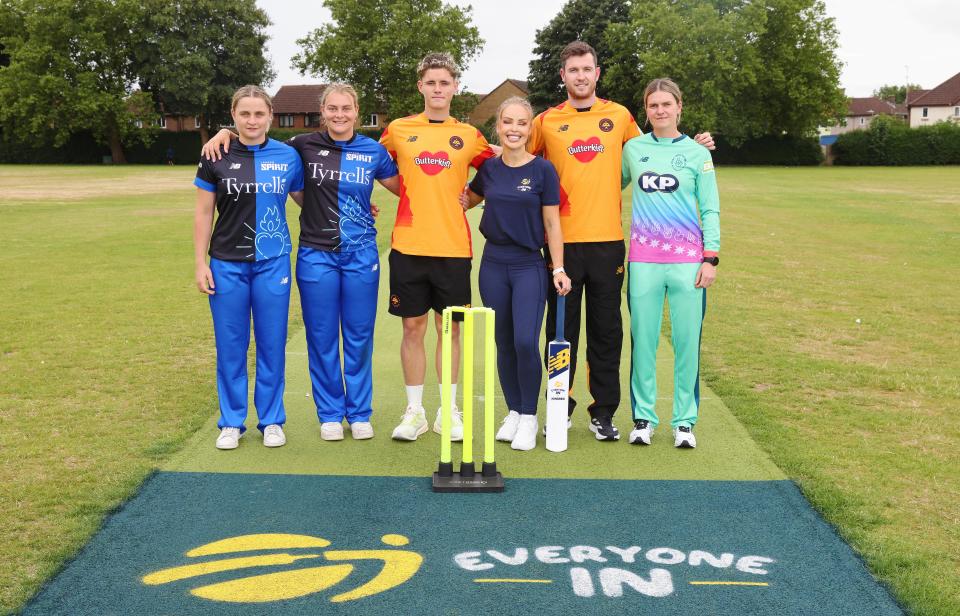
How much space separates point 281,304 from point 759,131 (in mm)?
56028

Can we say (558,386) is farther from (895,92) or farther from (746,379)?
(895,92)

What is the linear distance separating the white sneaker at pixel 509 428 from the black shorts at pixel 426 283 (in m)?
0.74

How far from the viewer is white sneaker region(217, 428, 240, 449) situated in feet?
16.3

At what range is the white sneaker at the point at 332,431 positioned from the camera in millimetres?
5172

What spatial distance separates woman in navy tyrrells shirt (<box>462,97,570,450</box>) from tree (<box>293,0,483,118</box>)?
53.4m

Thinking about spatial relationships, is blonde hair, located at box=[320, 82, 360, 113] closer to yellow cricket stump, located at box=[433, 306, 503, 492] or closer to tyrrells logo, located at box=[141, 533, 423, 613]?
yellow cricket stump, located at box=[433, 306, 503, 492]

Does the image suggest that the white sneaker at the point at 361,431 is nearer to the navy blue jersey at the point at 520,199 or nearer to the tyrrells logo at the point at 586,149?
the navy blue jersey at the point at 520,199

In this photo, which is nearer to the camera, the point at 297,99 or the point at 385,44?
the point at 385,44

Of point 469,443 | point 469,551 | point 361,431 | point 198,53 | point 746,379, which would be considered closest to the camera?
point 469,551

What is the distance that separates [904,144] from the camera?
2089 inches

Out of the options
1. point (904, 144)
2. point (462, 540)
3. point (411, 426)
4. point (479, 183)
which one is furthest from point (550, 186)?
point (904, 144)

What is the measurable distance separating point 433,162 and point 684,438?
6.96 feet

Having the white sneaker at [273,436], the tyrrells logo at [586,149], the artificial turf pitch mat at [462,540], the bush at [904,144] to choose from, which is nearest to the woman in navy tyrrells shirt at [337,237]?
the white sneaker at [273,436]

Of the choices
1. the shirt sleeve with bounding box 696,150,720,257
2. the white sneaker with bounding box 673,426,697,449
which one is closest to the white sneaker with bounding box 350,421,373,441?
the white sneaker with bounding box 673,426,697,449
